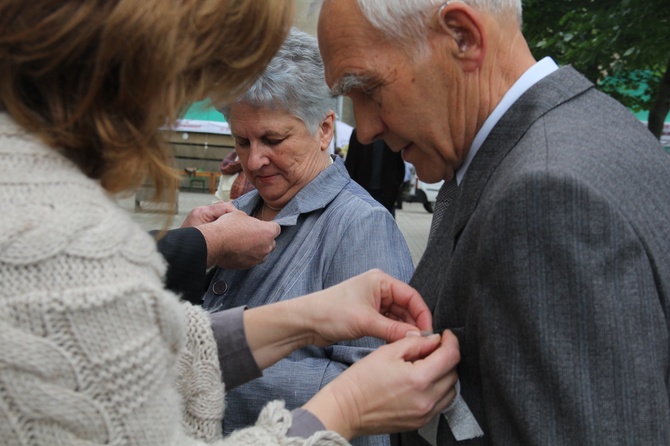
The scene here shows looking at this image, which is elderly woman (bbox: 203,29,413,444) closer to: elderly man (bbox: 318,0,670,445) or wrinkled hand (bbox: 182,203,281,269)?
wrinkled hand (bbox: 182,203,281,269)

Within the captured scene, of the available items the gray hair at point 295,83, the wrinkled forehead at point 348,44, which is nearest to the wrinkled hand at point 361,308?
the wrinkled forehead at point 348,44

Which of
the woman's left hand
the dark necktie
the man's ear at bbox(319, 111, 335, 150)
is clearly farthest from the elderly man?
the man's ear at bbox(319, 111, 335, 150)

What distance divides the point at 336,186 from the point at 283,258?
0.37 m

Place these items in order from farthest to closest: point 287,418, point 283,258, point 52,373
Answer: point 283,258, point 287,418, point 52,373

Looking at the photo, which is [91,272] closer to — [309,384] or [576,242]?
[576,242]

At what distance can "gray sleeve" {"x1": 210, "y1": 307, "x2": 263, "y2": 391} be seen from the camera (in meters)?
1.87

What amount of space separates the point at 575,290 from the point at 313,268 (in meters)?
1.30

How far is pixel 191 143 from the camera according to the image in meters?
23.2

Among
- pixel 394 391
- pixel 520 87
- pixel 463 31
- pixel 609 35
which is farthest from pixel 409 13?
pixel 609 35

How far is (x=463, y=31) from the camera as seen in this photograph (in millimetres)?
1689

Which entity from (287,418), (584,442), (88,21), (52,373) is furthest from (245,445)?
(88,21)

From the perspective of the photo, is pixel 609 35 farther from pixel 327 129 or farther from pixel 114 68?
pixel 114 68

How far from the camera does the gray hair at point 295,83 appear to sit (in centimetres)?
279

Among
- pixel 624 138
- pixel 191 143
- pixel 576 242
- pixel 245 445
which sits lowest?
pixel 191 143
